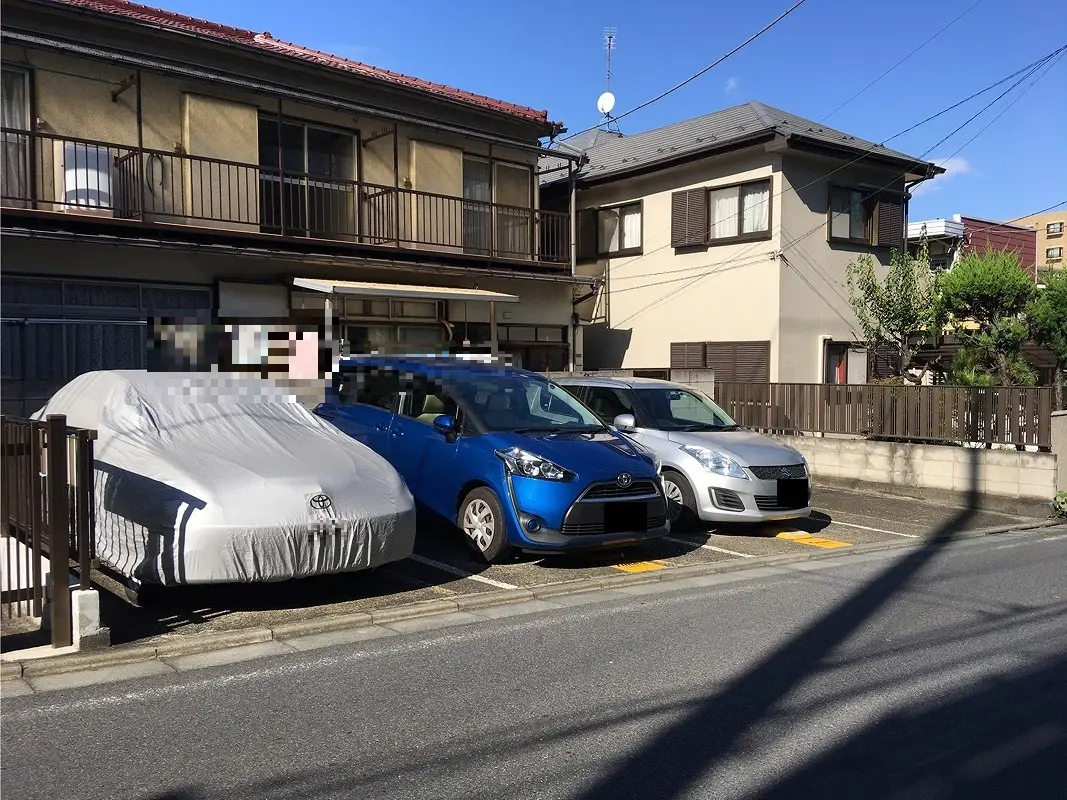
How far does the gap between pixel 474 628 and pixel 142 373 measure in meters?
3.45

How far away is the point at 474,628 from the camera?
6133 mm

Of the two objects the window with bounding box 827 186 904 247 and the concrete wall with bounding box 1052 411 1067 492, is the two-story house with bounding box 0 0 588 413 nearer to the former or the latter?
the window with bounding box 827 186 904 247

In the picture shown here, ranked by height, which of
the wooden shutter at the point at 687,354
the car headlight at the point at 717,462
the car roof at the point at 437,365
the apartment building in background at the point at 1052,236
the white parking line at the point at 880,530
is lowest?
the white parking line at the point at 880,530

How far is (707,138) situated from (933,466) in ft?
30.3

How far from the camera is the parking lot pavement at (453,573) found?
6.04 meters

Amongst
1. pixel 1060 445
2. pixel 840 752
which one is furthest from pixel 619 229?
pixel 840 752

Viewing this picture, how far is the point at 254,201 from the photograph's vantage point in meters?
14.4

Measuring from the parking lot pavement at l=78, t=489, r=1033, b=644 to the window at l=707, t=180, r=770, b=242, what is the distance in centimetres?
790

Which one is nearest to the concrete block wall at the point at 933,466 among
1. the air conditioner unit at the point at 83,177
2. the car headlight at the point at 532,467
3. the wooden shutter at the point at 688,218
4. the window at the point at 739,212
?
the window at the point at 739,212

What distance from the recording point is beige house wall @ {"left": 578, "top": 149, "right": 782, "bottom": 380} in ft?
58.7

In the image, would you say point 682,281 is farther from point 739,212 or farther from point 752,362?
point 752,362

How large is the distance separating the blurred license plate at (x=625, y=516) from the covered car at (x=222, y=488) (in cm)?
188

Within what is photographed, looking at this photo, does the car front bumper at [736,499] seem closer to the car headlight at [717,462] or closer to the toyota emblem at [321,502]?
the car headlight at [717,462]

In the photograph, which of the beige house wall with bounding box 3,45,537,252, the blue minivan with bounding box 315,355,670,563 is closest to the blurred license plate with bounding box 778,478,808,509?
the blue minivan with bounding box 315,355,670,563
